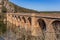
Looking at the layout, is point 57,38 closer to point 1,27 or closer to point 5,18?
point 1,27

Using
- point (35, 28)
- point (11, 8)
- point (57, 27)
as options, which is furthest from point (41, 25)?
point (11, 8)

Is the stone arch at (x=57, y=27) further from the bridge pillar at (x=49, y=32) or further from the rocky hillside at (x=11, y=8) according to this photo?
the rocky hillside at (x=11, y=8)

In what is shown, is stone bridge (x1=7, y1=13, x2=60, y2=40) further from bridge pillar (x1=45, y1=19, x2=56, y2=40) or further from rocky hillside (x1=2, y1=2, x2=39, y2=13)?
rocky hillside (x1=2, y1=2, x2=39, y2=13)

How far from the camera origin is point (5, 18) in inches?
1293

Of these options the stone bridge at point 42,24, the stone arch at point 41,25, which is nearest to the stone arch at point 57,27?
the stone bridge at point 42,24

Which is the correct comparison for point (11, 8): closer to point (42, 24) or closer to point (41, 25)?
point (41, 25)

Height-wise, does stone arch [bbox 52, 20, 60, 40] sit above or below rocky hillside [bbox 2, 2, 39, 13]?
below

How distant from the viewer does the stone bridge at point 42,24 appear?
1984 cm

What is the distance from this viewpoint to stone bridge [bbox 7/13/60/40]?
781 inches

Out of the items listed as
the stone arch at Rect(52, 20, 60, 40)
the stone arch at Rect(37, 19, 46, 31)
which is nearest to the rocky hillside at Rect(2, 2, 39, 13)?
the stone arch at Rect(37, 19, 46, 31)

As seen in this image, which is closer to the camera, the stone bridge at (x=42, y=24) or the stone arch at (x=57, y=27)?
the stone bridge at (x=42, y=24)

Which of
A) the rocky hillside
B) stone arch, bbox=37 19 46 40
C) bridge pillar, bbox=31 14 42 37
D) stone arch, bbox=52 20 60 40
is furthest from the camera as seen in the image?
the rocky hillside

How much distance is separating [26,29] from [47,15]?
18.6 feet

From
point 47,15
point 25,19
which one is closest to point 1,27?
point 25,19
